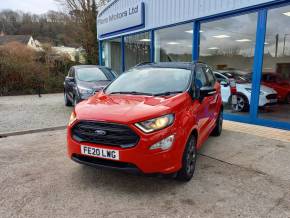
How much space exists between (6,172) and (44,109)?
6.05 m

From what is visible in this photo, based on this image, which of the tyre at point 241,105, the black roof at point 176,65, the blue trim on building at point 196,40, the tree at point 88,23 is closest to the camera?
the black roof at point 176,65

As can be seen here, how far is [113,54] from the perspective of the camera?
13.9 metres

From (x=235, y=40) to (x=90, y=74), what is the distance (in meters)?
4.91

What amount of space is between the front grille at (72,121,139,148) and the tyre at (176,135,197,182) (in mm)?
793

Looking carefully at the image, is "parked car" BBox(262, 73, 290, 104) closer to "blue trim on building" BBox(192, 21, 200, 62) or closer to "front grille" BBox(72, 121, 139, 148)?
"blue trim on building" BBox(192, 21, 200, 62)

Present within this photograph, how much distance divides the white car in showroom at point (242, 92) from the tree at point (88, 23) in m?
15.3

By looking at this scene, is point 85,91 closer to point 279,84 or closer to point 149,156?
point 149,156

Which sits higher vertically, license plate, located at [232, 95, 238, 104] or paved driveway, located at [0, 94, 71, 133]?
license plate, located at [232, 95, 238, 104]

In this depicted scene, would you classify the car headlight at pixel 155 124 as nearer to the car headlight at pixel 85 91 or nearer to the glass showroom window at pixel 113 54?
the car headlight at pixel 85 91

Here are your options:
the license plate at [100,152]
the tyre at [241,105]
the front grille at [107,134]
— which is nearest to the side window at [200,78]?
the front grille at [107,134]

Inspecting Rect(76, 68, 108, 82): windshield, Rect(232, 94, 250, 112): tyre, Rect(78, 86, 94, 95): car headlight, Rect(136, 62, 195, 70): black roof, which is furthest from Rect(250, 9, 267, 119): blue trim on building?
Rect(76, 68, 108, 82): windshield

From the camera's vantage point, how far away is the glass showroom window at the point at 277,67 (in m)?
6.20

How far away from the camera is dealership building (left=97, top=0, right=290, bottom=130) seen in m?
6.32

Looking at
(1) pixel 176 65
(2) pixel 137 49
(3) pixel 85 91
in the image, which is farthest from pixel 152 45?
(1) pixel 176 65
